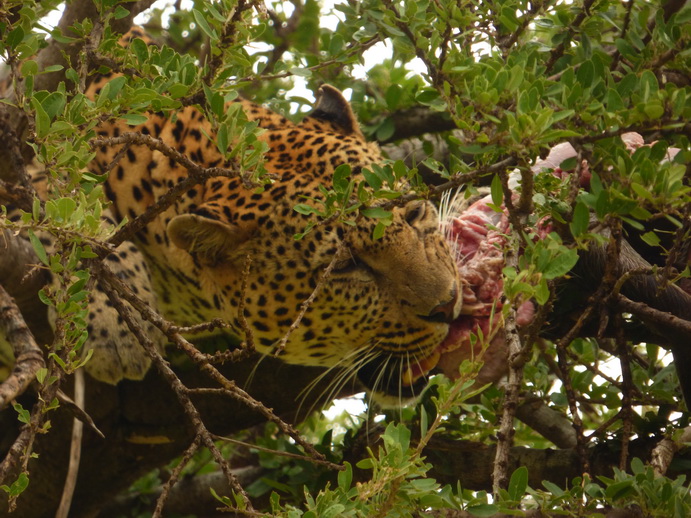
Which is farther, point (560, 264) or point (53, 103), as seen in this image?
point (53, 103)

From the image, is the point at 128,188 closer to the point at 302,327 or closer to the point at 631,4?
the point at 302,327

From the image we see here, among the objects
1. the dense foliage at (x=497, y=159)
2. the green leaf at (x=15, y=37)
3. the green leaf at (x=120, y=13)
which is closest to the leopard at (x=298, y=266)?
the dense foliage at (x=497, y=159)

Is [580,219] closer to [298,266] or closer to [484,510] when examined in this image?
[484,510]

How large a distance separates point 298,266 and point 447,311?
0.68 metres

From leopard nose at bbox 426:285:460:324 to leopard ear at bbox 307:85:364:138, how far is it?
1.09 meters

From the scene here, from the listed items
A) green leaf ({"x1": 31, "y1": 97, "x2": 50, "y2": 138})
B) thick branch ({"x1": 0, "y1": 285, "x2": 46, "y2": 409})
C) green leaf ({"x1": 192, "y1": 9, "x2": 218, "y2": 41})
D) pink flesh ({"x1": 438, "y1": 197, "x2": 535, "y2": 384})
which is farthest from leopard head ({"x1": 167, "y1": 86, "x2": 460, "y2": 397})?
green leaf ({"x1": 31, "y1": 97, "x2": 50, "y2": 138})

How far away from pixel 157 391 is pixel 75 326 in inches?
87.1

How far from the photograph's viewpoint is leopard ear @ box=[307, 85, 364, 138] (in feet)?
15.3

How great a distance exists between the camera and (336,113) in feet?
15.3

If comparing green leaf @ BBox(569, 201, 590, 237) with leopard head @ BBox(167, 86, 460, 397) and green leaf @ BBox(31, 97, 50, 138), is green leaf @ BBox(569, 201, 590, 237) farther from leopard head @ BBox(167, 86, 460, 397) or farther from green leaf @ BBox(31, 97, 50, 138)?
leopard head @ BBox(167, 86, 460, 397)

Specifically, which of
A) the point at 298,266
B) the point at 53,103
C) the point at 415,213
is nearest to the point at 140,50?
the point at 53,103

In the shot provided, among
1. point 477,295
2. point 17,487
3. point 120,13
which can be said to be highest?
point 120,13

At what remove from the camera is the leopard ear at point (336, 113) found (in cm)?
466

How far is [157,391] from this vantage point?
4738 millimetres
